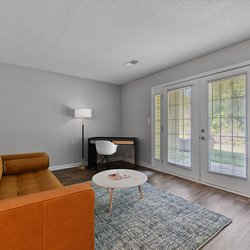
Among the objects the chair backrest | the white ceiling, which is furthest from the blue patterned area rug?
the white ceiling

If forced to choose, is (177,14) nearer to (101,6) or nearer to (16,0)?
(101,6)

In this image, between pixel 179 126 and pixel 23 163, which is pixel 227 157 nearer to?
pixel 179 126

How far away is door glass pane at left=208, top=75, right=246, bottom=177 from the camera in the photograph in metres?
2.53

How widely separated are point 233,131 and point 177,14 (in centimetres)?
197

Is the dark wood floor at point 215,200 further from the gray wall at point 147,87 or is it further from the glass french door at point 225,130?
the gray wall at point 147,87

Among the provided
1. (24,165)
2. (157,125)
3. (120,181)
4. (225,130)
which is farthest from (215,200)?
(24,165)

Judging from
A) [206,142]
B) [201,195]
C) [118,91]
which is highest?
[118,91]

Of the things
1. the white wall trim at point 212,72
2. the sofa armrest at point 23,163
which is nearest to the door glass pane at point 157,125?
the white wall trim at point 212,72

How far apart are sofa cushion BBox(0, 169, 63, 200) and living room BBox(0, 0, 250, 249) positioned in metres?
0.21

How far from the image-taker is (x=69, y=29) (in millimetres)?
2193

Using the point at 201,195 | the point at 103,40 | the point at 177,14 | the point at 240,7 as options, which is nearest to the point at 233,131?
the point at 201,195

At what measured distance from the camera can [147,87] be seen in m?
4.23

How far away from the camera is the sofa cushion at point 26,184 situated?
1.70 metres

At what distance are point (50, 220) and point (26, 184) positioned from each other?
4.02 feet
